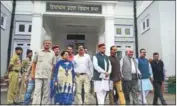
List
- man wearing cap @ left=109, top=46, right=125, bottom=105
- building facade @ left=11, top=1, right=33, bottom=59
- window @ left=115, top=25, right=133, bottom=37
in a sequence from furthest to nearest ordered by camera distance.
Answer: window @ left=115, top=25, right=133, bottom=37 < building facade @ left=11, top=1, right=33, bottom=59 < man wearing cap @ left=109, top=46, right=125, bottom=105

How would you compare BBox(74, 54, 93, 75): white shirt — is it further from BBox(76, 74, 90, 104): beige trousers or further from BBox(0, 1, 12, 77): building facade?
BBox(0, 1, 12, 77): building facade

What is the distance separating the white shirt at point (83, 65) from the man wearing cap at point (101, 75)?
0.31 m

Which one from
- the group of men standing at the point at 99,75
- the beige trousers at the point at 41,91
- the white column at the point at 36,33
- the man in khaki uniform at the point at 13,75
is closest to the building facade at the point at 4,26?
the white column at the point at 36,33

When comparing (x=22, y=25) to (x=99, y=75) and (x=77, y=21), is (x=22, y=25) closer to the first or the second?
(x=77, y=21)

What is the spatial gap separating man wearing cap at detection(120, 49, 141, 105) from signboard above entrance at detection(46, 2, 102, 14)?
14.9 ft

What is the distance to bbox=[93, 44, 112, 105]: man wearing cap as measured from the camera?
6340 mm

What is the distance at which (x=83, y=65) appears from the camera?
664 centimetres

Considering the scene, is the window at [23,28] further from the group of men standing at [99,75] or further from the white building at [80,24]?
the group of men standing at [99,75]

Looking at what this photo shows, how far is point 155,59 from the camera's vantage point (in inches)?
295

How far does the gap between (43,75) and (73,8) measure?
5466mm

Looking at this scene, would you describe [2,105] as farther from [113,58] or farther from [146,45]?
[146,45]

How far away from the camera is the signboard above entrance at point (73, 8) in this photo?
1081cm

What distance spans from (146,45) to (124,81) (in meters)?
11.6

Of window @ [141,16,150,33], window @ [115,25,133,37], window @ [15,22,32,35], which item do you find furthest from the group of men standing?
window @ [115,25,133,37]
